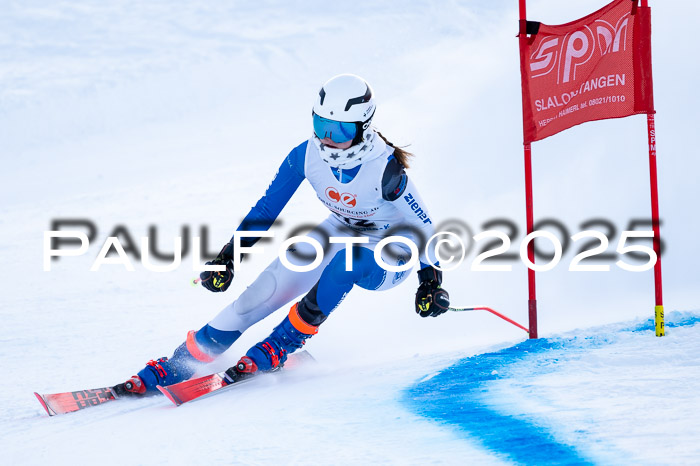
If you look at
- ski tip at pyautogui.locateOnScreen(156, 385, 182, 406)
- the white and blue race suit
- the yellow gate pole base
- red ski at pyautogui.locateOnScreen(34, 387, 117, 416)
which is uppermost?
the white and blue race suit

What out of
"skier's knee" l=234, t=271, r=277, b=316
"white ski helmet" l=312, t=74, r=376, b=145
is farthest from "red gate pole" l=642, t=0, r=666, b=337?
"skier's knee" l=234, t=271, r=277, b=316

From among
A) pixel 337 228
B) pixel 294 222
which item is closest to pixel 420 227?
pixel 337 228

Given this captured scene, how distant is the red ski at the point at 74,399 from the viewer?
3.85 metres

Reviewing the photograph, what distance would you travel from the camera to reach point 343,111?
375cm

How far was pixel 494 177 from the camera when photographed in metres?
9.94

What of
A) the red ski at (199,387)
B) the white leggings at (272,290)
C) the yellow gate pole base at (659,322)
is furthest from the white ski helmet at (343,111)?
the yellow gate pole base at (659,322)

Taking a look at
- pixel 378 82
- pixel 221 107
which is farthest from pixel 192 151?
pixel 378 82

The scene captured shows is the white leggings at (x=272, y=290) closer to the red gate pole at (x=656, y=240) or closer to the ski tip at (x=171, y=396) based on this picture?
the ski tip at (x=171, y=396)

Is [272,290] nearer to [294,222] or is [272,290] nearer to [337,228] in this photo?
[337,228]

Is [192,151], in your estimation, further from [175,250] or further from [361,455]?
[361,455]

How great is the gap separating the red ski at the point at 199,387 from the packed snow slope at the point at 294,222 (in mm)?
107

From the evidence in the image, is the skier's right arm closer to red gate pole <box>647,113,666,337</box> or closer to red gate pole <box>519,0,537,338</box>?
red gate pole <box>519,0,537,338</box>

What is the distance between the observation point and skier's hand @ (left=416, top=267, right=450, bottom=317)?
388 centimetres

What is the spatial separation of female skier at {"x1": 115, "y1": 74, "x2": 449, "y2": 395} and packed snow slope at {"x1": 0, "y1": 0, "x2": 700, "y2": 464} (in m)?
0.30
